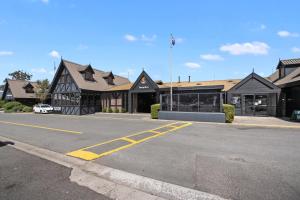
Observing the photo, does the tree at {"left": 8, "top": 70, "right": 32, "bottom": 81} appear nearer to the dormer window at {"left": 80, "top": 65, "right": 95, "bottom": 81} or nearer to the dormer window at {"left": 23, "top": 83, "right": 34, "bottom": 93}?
the dormer window at {"left": 23, "top": 83, "right": 34, "bottom": 93}

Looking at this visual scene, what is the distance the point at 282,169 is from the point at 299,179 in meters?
0.71

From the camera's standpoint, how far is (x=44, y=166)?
19.5ft

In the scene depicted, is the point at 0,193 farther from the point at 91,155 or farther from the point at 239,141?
the point at 239,141

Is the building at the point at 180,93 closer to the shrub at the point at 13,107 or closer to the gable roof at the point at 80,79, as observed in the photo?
the gable roof at the point at 80,79

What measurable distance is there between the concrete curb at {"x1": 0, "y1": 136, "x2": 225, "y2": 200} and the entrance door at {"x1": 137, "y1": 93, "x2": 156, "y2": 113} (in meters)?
22.4

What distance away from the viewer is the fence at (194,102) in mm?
17500

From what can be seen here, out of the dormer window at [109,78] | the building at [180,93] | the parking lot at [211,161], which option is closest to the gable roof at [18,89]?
the building at [180,93]

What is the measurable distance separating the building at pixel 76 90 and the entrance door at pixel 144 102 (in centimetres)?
617

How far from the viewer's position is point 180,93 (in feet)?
80.4

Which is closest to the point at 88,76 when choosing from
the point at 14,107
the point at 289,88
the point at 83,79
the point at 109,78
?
the point at 83,79

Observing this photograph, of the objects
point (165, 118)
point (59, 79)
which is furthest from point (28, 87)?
point (165, 118)

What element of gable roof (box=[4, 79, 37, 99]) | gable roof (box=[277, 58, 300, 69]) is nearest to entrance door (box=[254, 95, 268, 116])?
gable roof (box=[277, 58, 300, 69])

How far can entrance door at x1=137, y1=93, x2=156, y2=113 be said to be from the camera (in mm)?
28734

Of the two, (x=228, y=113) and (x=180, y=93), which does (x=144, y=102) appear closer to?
(x=180, y=93)
